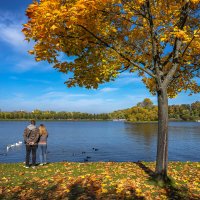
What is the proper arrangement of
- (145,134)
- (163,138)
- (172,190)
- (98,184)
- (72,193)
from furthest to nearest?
1. (145,134)
2. (163,138)
3. (98,184)
4. (172,190)
5. (72,193)

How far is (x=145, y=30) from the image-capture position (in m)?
15.3

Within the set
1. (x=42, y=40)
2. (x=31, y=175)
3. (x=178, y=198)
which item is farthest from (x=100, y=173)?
(x=42, y=40)

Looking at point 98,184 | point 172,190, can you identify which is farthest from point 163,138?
point 98,184

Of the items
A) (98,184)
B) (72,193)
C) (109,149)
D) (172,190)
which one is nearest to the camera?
(72,193)

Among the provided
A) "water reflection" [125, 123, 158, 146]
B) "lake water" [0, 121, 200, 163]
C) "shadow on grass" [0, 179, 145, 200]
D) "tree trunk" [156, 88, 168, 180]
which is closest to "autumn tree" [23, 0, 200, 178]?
"tree trunk" [156, 88, 168, 180]

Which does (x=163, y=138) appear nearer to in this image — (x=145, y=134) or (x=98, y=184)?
(x=98, y=184)

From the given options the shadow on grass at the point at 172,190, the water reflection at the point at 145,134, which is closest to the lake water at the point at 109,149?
the water reflection at the point at 145,134

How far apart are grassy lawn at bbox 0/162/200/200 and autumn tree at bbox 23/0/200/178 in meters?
1.06

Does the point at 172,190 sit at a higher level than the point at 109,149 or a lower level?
higher

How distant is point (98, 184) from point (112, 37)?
682cm

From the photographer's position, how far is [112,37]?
44.1 feet

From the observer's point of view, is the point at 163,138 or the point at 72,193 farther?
the point at 163,138

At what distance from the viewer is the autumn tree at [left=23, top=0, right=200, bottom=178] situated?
10.3 metres

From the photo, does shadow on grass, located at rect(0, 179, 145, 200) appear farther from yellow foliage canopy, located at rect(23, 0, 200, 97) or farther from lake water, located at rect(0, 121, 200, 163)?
lake water, located at rect(0, 121, 200, 163)
